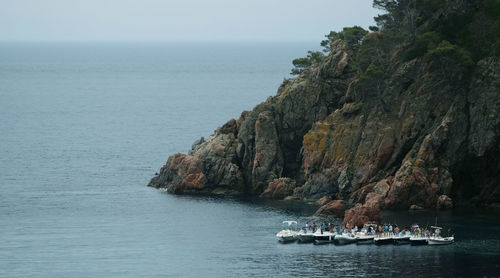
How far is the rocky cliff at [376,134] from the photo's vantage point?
448ft

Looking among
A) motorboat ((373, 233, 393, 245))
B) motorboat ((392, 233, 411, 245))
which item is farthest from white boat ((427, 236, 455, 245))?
motorboat ((373, 233, 393, 245))

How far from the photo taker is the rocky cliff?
448 feet

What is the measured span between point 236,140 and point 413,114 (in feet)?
111

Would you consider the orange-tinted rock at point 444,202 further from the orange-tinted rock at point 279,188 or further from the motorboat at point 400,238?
the orange-tinted rock at point 279,188

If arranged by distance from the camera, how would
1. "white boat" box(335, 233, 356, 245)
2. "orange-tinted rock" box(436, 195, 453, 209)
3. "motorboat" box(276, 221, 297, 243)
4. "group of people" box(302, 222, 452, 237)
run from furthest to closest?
"orange-tinted rock" box(436, 195, 453, 209) < "motorboat" box(276, 221, 297, 243) < "white boat" box(335, 233, 356, 245) < "group of people" box(302, 222, 452, 237)

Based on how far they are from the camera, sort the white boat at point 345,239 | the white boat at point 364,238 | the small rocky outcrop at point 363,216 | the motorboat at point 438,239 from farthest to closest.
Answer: the small rocky outcrop at point 363,216
the white boat at point 345,239
the white boat at point 364,238
the motorboat at point 438,239

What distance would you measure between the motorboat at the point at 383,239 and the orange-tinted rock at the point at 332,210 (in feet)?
48.4

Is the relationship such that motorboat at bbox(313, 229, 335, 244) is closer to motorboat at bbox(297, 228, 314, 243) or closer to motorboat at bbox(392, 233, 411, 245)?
motorboat at bbox(297, 228, 314, 243)

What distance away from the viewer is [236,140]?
161 metres

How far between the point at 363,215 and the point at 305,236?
9135 millimetres

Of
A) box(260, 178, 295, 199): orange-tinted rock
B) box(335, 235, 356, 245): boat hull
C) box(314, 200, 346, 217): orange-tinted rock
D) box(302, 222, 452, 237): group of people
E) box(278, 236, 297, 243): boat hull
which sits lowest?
box(278, 236, 297, 243): boat hull

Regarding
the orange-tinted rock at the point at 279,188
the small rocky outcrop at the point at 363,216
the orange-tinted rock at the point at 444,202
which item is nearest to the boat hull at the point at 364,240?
the small rocky outcrop at the point at 363,216

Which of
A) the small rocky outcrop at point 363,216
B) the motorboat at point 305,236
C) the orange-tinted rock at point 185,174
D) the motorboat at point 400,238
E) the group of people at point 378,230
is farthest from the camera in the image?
the orange-tinted rock at point 185,174

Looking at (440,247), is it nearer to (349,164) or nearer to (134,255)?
(349,164)
